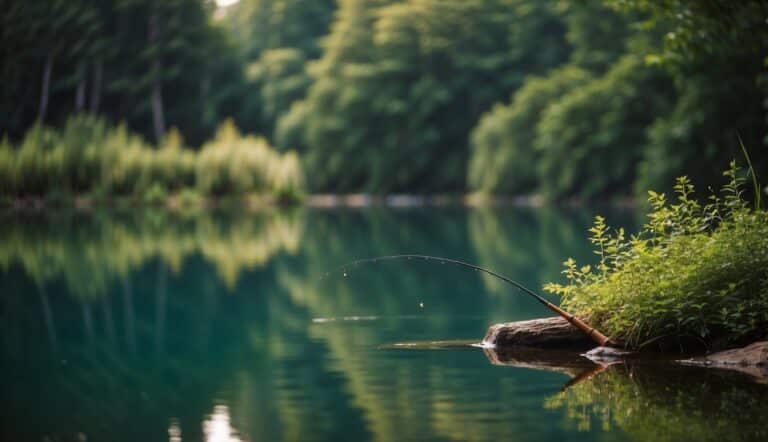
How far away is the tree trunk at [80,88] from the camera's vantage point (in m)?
51.8

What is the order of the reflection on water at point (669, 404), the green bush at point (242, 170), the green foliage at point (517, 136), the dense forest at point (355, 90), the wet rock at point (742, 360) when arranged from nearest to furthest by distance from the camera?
the reflection on water at point (669, 404) < the wet rock at point (742, 360) < the dense forest at point (355, 90) < the green bush at point (242, 170) < the green foliage at point (517, 136)

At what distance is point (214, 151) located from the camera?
132 ft

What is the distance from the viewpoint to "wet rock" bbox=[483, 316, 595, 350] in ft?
24.3

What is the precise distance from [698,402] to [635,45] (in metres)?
20.2

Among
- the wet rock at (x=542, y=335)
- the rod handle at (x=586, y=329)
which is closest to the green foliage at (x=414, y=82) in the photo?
the wet rock at (x=542, y=335)

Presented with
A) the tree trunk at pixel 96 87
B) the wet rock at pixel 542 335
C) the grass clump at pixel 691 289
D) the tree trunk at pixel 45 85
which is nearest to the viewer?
the grass clump at pixel 691 289

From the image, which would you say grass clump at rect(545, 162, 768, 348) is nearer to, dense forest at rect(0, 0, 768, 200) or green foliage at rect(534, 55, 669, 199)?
dense forest at rect(0, 0, 768, 200)

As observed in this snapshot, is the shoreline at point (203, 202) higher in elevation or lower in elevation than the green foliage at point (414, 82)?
lower

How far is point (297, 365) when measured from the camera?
690 centimetres

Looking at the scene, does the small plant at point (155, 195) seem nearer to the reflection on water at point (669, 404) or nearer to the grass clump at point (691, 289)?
the grass clump at point (691, 289)

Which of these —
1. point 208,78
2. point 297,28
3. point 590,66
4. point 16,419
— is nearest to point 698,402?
point 16,419

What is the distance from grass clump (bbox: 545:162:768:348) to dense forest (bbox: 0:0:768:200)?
1138 inches

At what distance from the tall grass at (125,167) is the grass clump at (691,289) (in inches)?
1177

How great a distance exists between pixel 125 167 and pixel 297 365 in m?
31.8
